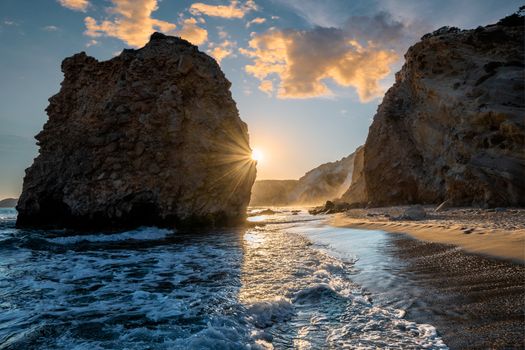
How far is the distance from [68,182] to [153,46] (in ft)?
36.3

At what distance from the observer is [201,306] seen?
5219 millimetres

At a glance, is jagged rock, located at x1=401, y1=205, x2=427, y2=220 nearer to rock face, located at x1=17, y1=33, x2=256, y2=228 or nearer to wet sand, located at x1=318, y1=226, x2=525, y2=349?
wet sand, located at x1=318, y1=226, x2=525, y2=349

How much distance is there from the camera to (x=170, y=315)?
484 cm

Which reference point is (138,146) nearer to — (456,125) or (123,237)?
(123,237)

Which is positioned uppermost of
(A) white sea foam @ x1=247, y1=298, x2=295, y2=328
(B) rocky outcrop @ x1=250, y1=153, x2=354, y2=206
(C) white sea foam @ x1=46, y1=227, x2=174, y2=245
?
(B) rocky outcrop @ x1=250, y1=153, x2=354, y2=206

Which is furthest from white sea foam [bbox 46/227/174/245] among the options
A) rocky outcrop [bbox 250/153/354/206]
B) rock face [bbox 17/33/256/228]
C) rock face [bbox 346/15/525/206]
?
rocky outcrop [bbox 250/153/354/206]

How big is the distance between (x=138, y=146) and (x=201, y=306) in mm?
18102

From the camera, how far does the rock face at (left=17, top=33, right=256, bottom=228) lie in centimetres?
2061

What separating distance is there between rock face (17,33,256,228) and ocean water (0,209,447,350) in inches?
441

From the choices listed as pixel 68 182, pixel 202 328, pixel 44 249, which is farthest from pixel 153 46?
pixel 202 328

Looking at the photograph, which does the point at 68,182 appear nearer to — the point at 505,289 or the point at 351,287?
the point at 351,287

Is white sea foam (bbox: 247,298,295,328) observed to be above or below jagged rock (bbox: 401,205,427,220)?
below

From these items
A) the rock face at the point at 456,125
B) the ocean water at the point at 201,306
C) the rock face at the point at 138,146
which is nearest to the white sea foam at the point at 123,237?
the rock face at the point at 138,146

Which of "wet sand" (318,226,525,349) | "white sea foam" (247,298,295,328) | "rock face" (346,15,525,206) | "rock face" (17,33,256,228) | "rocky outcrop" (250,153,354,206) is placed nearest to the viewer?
"wet sand" (318,226,525,349)
